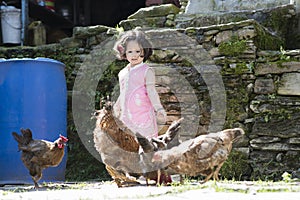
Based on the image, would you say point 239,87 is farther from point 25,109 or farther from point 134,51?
point 25,109

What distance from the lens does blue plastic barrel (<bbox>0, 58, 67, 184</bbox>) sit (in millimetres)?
5254

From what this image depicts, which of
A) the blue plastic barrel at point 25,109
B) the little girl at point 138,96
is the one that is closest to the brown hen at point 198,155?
the little girl at point 138,96

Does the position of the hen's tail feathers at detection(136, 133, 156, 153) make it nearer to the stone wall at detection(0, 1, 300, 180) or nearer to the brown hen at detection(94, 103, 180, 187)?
the brown hen at detection(94, 103, 180, 187)

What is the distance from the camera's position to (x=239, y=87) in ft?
17.1

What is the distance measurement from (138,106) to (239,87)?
1.49m

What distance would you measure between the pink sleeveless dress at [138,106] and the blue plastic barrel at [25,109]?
4.79ft

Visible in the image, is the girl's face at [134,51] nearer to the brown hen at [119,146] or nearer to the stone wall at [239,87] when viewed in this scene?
the brown hen at [119,146]

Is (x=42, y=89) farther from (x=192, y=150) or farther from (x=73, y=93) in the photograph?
(x=192, y=150)

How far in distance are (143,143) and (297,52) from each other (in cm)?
214

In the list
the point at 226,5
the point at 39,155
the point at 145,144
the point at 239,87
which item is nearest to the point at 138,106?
the point at 145,144

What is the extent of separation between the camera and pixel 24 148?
4.59 metres

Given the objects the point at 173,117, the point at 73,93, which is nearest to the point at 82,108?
the point at 73,93

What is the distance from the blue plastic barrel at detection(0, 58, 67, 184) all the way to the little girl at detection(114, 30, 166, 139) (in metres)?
1.39

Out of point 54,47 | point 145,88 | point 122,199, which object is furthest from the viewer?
point 54,47
